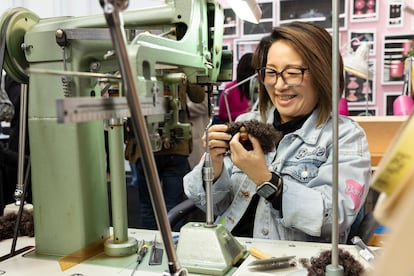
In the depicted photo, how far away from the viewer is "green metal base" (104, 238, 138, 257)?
0.93 metres

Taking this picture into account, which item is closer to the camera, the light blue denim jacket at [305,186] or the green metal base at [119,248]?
the green metal base at [119,248]

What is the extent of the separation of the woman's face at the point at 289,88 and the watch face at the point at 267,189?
0.87ft

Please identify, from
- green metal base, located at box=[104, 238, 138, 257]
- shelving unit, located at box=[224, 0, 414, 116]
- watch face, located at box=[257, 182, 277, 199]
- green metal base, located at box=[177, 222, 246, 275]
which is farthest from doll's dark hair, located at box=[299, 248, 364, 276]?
shelving unit, located at box=[224, 0, 414, 116]

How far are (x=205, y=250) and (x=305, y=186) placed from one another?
0.36 m

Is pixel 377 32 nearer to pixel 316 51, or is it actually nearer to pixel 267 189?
pixel 316 51

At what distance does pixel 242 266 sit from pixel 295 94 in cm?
53

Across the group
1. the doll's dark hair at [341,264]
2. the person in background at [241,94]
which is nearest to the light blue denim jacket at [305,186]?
the doll's dark hair at [341,264]

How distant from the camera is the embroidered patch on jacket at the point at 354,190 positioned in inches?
41.7

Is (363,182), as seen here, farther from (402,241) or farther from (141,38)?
(402,241)

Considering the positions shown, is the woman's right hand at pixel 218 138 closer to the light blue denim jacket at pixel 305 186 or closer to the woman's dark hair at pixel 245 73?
the light blue denim jacket at pixel 305 186

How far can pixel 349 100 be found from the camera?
303 cm

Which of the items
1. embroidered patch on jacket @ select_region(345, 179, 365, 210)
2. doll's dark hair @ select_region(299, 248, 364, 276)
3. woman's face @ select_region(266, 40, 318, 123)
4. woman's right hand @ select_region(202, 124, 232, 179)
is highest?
woman's face @ select_region(266, 40, 318, 123)

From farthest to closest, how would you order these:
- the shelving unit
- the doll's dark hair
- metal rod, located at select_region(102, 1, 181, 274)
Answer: the shelving unit
the doll's dark hair
metal rod, located at select_region(102, 1, 181, 274)

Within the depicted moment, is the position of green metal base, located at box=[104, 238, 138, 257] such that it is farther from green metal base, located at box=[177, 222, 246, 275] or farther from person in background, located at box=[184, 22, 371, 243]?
person in background, located at box=[184, 22, 371, 243]
